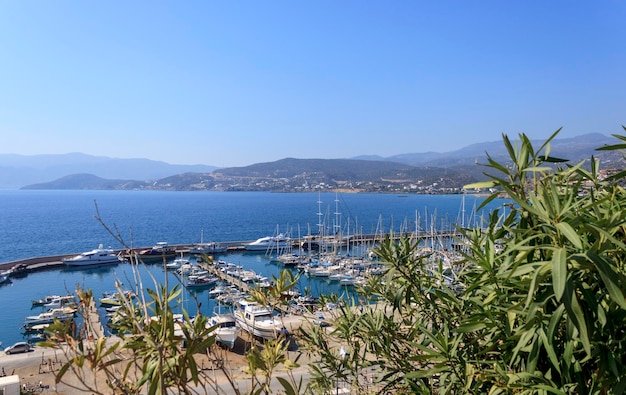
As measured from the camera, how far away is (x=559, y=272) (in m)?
1.00

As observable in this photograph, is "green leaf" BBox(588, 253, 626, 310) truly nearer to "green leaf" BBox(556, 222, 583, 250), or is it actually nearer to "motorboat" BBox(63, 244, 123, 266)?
"green leaf" BBox(556, 222, 583, 250)

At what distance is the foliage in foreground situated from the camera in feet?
3.64

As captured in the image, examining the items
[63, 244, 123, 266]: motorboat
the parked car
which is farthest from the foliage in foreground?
[63, 244, 123, 266]: motorboat

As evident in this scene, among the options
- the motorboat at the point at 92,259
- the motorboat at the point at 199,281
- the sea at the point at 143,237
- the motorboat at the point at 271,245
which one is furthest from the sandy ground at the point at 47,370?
the motorboat at the point at 271,245

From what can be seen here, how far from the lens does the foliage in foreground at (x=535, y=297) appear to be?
3.64ft

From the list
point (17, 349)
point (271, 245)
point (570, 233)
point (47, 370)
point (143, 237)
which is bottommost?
point (271, 245)

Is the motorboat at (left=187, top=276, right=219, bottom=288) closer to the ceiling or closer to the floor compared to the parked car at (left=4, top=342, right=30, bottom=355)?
closer to the floor

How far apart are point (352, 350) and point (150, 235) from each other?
1876 inches

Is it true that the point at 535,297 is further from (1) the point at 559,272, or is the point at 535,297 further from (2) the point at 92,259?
(2) the point at 92,259

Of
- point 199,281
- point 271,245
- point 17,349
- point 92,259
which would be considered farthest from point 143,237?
point 17,349

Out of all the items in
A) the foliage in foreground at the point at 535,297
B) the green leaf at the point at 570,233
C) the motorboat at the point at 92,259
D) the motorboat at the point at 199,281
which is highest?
the green leaf at the point at 570,233

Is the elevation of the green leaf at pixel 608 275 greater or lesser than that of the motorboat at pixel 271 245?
greater

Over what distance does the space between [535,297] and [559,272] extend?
253 millimetres

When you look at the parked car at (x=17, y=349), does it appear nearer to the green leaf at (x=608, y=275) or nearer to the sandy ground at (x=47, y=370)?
the sandy ground at (x=47, y=370)
